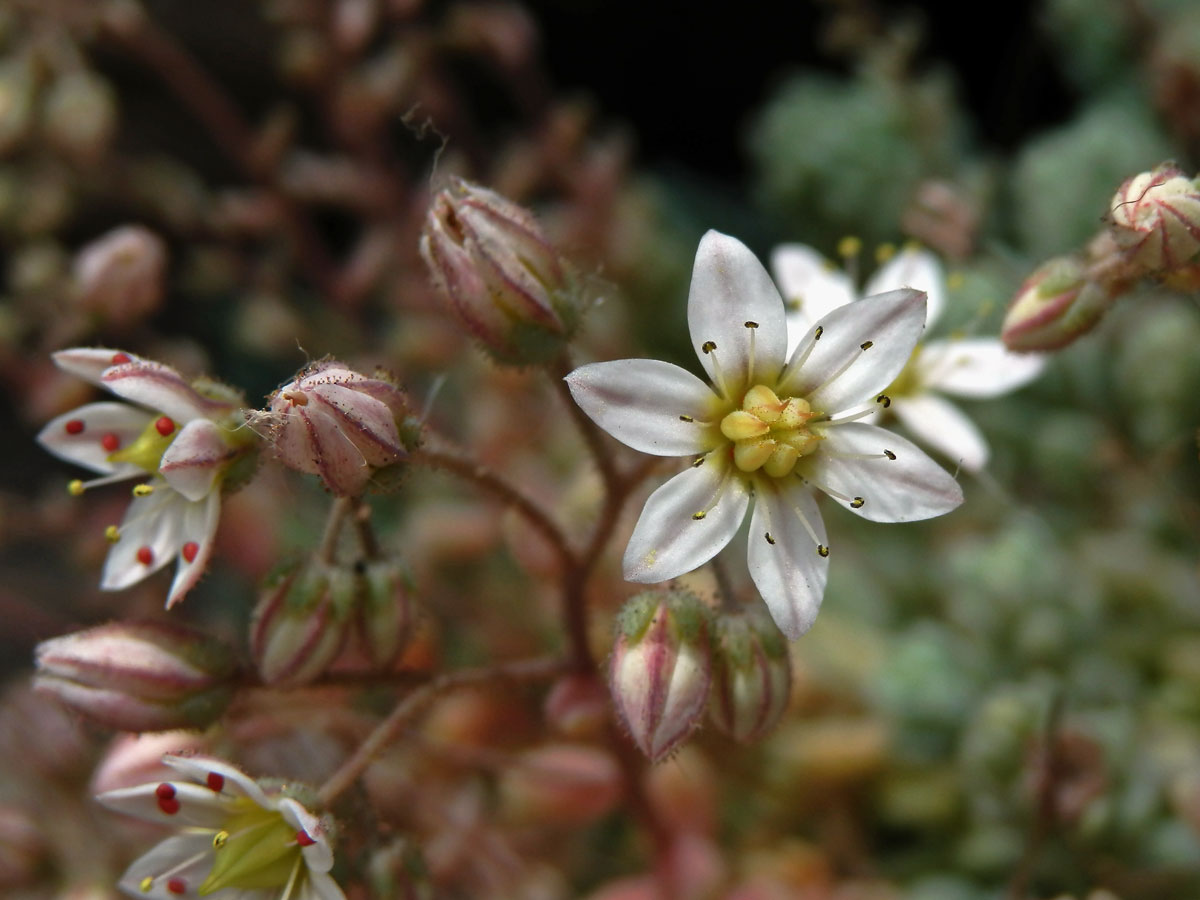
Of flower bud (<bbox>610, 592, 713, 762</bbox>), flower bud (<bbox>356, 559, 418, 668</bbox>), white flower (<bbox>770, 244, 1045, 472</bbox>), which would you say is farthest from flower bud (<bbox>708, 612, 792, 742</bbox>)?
white flower (<bbox>770, 244, 1045, 472</bbox>)

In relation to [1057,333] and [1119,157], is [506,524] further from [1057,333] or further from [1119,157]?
[1119,157]

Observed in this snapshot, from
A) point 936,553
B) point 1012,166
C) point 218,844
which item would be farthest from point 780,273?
point 1012,166

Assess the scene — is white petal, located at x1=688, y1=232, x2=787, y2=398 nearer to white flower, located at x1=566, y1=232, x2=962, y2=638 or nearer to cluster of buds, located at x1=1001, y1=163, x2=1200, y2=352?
white flower, located at x1=566, y1=232, x2=962, y2=638

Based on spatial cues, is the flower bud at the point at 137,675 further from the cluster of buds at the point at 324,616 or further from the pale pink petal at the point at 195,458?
the pale pink petal at the point at 195,458

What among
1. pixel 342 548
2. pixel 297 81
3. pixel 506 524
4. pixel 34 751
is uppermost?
pixel 297 81

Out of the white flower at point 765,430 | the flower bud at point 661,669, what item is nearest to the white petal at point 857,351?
the white flower at point 765,430

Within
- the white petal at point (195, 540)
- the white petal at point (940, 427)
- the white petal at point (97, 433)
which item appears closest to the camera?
the white petal at point (195, 540)
